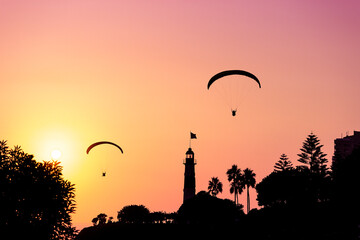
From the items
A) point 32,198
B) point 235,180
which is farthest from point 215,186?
point 32,198

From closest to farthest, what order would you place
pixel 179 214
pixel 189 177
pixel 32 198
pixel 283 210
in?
pixel 32 198
pixel 283 210
pixel 179 214
pixel 189 177

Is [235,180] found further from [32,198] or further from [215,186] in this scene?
[32,198]

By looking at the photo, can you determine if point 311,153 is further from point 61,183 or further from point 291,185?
point 61,183

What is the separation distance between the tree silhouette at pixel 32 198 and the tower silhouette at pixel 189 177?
54.5 m

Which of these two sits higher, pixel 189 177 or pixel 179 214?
pixel 189 177

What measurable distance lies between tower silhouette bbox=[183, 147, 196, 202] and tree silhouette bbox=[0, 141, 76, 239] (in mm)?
54504

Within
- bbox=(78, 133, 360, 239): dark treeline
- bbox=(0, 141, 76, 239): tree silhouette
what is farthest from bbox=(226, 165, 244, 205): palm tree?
bbox=(0, 141, 76, 239): tree silhouette

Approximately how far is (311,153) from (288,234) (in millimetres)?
59466

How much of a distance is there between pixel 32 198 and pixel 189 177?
58317 millimetres

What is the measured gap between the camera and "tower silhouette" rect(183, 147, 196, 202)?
108125 millimetres

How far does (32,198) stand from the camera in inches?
2103

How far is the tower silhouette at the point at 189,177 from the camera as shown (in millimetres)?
108125

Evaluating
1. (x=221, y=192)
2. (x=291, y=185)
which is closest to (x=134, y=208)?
(x=221, y=192)

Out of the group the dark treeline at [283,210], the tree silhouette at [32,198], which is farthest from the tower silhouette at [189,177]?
the tree silhouette at [32,198]
